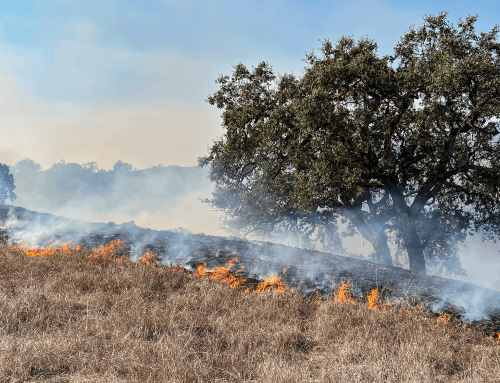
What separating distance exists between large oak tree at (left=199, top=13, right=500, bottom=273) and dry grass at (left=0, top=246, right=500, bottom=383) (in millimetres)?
8724

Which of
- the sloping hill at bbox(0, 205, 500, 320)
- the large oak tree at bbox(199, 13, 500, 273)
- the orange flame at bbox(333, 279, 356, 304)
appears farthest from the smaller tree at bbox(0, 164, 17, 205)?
the orange flame at bbox(333, 279, 356, 304)

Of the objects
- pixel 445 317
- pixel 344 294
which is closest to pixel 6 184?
pixel 344 294

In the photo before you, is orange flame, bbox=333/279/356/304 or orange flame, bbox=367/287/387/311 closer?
orange flame, bbox=367/287/387/311

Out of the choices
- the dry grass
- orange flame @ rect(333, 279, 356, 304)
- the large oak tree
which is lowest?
the dry grass

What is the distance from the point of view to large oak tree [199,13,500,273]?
15914 mm

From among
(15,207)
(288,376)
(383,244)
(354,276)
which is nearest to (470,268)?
(383,244)

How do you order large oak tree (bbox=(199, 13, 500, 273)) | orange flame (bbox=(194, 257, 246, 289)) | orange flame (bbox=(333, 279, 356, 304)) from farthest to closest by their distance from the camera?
large oak tree (bbox=(199, 13, 500, 273)) → orange flame (bbox=(194, 257, 246, 289)) → orange flame (bbox=(333, 279, 356, 304))

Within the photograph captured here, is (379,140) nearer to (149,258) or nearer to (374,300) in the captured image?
(374,300)

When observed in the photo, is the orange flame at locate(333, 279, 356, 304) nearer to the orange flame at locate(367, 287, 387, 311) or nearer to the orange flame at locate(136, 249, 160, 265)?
the orange flame at locate(367, 287, 387, 311)

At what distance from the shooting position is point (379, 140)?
17.4 metres

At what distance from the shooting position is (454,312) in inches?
372

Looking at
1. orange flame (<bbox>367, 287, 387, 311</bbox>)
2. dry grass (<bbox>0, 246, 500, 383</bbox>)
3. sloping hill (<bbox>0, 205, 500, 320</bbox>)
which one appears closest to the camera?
dry grass (<bbox>0, 246, 500, 383</bbox>)

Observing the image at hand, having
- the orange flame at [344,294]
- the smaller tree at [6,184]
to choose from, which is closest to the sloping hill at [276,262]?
the orange flame at [344,294]

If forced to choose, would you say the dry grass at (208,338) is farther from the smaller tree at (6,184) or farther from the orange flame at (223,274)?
the smaller tree at (6,184)
